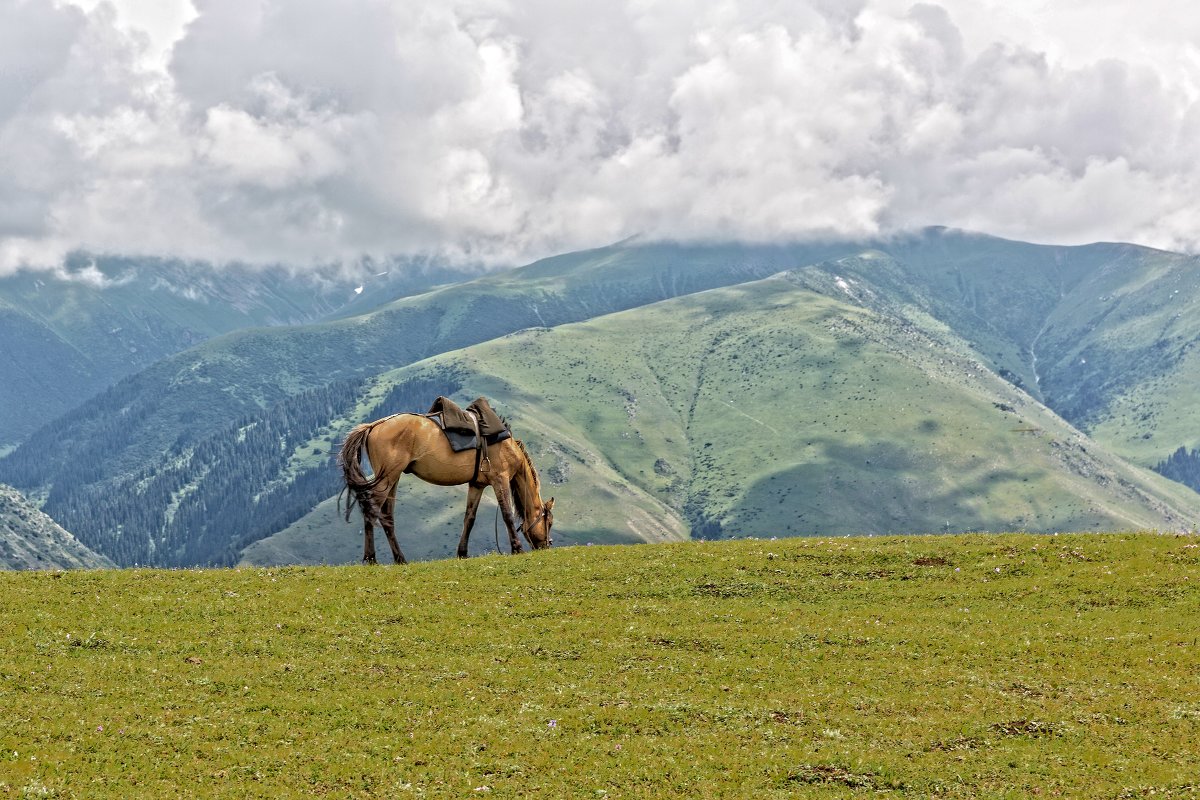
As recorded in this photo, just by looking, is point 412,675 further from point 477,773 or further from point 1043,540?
point 1043,540

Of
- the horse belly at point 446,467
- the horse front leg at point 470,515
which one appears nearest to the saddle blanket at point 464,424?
the horse belly at point 446,467

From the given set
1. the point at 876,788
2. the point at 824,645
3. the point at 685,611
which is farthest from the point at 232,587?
the point at 876,788

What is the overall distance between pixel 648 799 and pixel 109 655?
16.1m

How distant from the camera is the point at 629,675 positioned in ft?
91.3

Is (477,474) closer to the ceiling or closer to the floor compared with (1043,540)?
closer to the ceiling

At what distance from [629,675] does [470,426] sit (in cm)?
1707

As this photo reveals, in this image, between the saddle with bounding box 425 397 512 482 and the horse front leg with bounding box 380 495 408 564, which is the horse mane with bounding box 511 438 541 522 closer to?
the saddle with bounding box 425 397 512 482

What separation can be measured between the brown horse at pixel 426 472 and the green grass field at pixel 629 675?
3.36 m

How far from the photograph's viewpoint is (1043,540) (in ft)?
129

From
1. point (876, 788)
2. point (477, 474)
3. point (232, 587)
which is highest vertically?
point (477, 474)

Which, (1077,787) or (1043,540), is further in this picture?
(1043,540)

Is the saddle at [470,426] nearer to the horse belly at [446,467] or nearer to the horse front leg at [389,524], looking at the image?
the horse belly at [446,467]

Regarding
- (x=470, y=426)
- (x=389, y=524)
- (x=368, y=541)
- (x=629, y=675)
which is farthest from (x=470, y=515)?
(x=629, y=675)

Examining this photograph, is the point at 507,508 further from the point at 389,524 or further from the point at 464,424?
the point at 389,524
